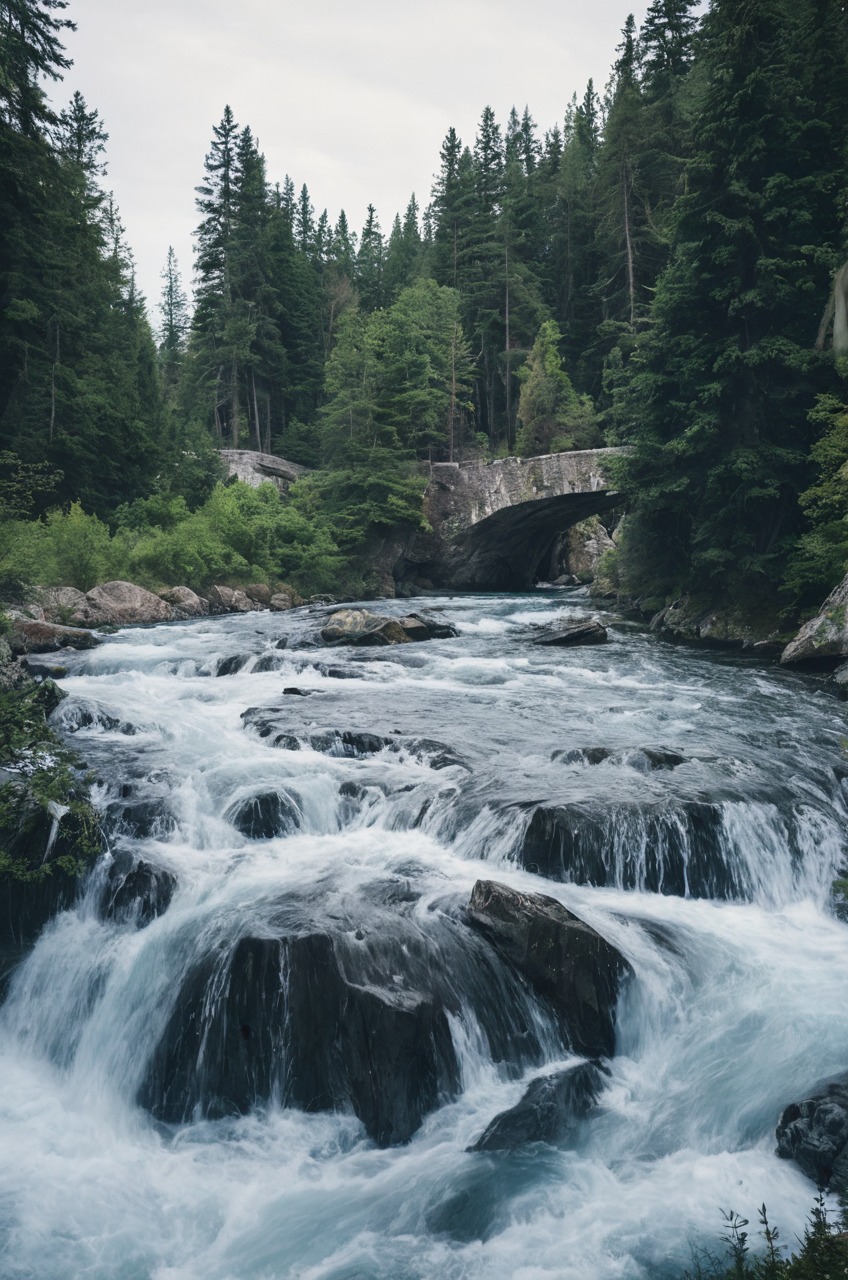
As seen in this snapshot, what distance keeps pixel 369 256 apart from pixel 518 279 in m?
21.3

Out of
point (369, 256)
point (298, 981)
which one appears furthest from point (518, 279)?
point (298, 981)

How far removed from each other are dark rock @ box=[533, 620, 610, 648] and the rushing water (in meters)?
7.96

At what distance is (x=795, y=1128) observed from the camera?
580cm

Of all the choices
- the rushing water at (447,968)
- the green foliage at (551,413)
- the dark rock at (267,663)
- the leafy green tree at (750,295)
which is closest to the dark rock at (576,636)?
the leafy green tree at (750,295)

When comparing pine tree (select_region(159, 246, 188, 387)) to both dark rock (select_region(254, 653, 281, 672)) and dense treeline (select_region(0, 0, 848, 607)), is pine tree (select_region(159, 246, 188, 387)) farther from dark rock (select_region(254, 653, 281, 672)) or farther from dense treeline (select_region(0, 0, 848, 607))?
dark rock (select_region(254, 653, 281, 672))

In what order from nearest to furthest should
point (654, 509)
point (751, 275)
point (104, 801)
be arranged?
point (104, 801) → point (751, 275) → point (654, 509)

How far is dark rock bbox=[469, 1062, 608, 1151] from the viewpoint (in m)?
6.30

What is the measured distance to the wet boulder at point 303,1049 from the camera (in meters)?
6.56

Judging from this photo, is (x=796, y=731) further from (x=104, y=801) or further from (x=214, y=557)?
(x=214, y=557)

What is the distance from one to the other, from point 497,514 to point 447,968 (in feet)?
107

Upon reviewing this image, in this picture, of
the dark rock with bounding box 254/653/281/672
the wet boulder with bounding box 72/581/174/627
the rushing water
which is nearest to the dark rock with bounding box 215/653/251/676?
the dark rock with bounding box 254/653/281/672

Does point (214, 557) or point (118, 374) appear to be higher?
point (118, 374)

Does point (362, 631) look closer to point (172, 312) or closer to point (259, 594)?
point (259, 594)

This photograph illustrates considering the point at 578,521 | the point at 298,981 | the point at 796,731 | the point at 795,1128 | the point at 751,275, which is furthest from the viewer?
the point at 578,521
